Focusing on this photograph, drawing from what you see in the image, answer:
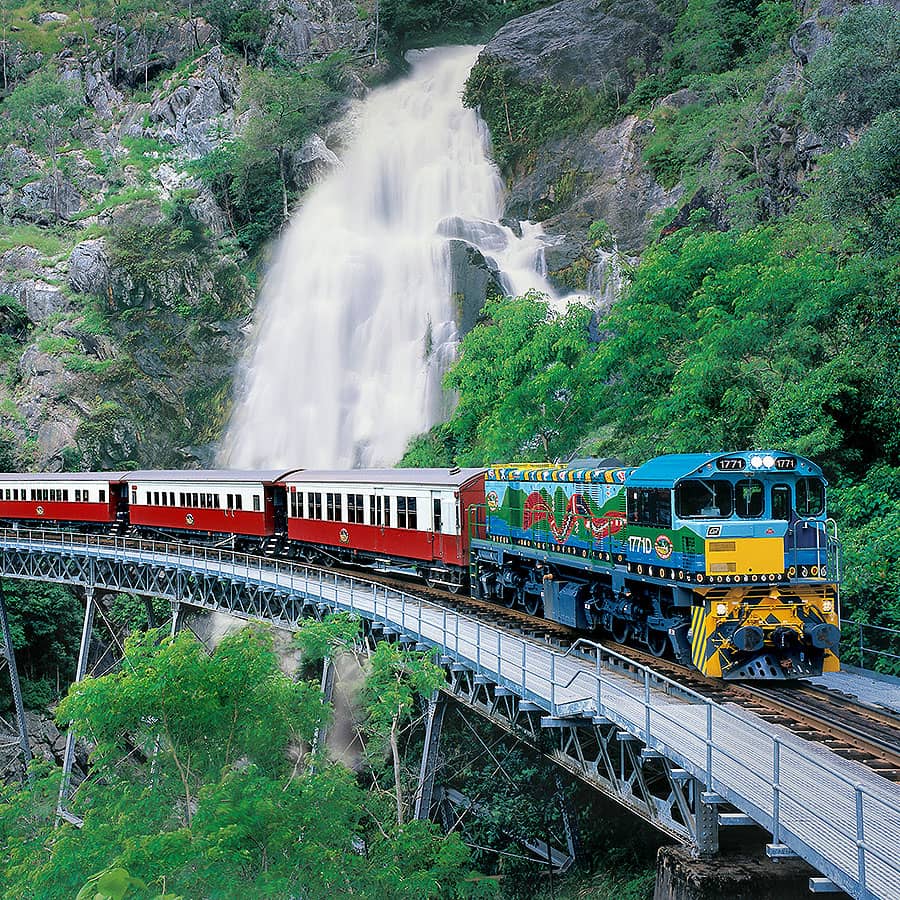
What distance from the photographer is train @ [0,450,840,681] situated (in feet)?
48.5

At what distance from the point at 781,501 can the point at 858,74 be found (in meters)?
23.2

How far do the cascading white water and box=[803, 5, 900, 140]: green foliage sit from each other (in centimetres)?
2291

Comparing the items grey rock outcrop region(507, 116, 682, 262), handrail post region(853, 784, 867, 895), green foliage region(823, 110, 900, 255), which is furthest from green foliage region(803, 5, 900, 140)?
handrail post region(853, 784, 867, 895)

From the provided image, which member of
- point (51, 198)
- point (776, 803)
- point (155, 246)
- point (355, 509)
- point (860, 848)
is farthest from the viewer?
point (51, 198)

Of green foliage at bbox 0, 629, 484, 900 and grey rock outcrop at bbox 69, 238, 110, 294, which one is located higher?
grey rock outcrop at bbox 69, 238, 110, 294

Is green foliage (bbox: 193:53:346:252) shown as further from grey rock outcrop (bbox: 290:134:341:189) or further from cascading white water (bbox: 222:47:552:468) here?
cascading white water (bbox: 222:47:552:468)

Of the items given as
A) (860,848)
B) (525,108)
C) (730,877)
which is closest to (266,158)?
(525,108)

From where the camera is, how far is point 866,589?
62.7 feet

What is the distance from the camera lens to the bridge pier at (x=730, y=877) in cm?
938

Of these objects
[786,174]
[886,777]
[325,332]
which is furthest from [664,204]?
[886,777]

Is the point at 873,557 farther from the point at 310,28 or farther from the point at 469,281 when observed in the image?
the point at 310,28

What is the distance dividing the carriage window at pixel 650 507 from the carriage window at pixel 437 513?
869cm

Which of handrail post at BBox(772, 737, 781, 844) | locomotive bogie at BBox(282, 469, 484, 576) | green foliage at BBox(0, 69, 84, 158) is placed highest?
green foliage at BBox(0, 69, 84, 158)

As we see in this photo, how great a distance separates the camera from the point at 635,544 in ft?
54.4
